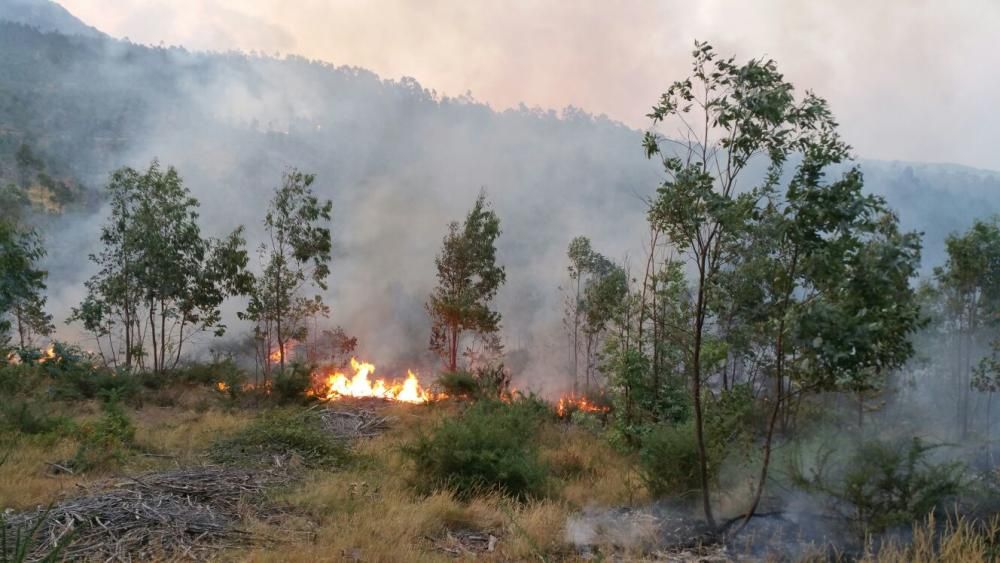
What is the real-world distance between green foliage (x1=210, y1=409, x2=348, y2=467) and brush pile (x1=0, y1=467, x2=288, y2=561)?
2262 mm

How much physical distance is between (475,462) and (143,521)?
166 inches

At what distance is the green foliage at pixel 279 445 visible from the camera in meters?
9.75

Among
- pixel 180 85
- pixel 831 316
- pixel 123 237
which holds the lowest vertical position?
pixel 831 316

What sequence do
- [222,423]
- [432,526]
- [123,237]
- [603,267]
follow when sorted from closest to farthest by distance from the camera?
1. [432,526]
2. [222,423]
3. [123,237]
4. [603,267]

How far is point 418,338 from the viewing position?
181 feet

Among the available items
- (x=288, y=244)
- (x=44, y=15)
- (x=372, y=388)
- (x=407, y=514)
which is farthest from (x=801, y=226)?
(x=44, y=15)

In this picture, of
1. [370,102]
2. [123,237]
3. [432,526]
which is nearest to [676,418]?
[432,526]

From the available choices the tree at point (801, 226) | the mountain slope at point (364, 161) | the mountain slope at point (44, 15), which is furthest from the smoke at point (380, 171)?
the mountain slope at point (44, 15)

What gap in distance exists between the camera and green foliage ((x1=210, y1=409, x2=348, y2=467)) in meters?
9.75

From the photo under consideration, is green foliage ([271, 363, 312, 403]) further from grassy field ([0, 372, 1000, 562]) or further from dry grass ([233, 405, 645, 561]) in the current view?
dry grass ([233, 405, 645, 561])

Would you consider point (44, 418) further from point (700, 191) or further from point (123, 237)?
point (700, 191)

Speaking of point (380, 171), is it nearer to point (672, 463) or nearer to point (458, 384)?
point (458, 384)

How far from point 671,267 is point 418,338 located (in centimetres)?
4594

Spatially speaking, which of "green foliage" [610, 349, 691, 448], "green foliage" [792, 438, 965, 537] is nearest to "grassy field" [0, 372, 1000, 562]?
"green foliage" [792, 438, 965, 537]
